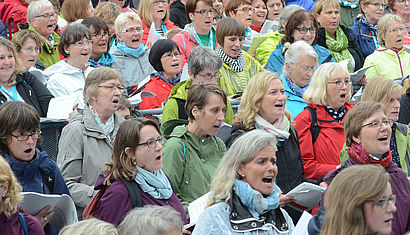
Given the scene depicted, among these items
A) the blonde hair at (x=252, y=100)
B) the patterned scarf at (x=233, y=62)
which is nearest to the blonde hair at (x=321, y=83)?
the blonde hair at (x=252, y=100)

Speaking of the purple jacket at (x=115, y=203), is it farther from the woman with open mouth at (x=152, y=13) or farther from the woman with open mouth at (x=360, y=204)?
the woman with open mouth at (x=152, y=13)

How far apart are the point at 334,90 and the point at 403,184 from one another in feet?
5.42

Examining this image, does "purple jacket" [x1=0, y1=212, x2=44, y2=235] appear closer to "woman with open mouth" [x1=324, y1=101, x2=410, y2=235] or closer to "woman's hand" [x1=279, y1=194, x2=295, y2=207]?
"woman's hand" [x1=279, y1=194, x2=295, y2=207]

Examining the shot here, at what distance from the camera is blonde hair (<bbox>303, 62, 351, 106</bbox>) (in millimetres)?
7504

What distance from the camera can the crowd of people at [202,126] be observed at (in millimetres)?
5074

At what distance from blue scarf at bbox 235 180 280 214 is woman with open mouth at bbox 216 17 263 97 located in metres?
3.93

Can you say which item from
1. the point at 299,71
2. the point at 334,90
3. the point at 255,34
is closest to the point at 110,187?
the point at 334,90

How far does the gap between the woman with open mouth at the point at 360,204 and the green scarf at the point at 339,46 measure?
689cm

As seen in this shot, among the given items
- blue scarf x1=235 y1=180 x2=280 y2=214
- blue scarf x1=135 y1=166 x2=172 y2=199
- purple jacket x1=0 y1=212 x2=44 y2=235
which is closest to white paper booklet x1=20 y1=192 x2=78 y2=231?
purple jacket x1=0 y1=212 x2=44 y2=235

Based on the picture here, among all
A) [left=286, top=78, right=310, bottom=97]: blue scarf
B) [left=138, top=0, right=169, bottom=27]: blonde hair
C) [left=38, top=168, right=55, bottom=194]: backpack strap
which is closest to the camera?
[left=38, top=168, right=55, bottom=194]: backpack strap

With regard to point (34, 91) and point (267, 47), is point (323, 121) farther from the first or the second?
point (267, 47)

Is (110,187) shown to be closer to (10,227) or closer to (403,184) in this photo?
(10,227)

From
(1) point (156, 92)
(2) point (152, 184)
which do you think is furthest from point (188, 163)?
(1) point (156, 92)

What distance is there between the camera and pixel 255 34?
11.9 meters
